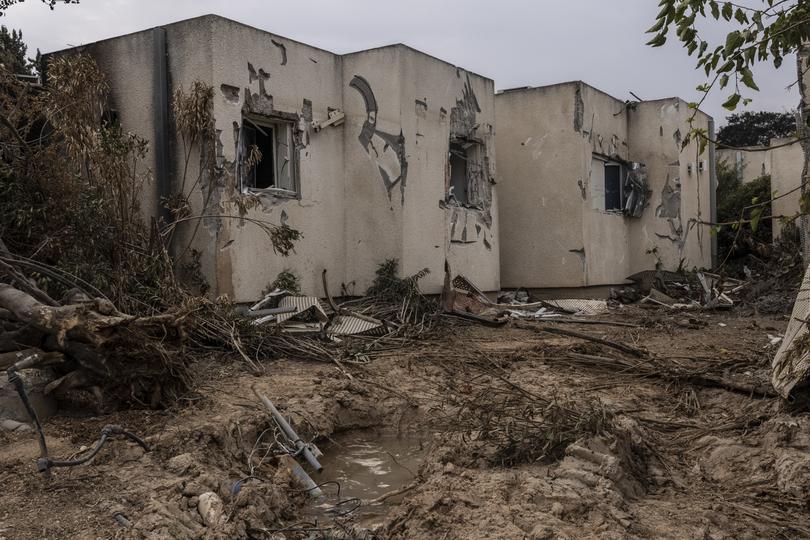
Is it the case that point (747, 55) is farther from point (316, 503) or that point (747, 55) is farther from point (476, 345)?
point (476, 345)

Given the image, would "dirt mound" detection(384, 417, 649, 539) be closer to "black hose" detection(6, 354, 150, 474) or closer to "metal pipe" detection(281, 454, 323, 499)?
"metal pipe" detection(281, 454, 323, 499)

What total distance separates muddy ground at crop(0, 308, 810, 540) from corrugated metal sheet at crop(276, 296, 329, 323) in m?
1.41

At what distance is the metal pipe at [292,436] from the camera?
468 centimetres

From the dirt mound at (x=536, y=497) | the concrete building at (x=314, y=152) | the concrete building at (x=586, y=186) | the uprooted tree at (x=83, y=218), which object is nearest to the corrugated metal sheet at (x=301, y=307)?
the concrete building at (x=314, y=152)

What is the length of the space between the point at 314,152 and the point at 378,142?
38.9 inches

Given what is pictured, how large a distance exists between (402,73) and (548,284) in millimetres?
5529

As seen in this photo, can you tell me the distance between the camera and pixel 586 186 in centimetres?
1371

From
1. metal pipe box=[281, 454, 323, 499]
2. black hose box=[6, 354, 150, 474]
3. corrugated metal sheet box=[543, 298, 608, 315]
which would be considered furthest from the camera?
corrugated metal sheet box=[543, 298, 608, 315]

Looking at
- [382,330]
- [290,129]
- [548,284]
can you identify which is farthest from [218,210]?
[548,284]

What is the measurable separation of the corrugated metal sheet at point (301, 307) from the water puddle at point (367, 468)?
97.7 inches

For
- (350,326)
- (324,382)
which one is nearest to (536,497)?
(324,382)

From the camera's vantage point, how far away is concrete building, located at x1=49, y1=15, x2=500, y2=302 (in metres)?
8.29

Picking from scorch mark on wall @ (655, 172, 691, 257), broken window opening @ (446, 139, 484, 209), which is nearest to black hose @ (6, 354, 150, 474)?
broken window opening @ (446, 139, 484, 209)

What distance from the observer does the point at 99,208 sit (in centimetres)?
705
